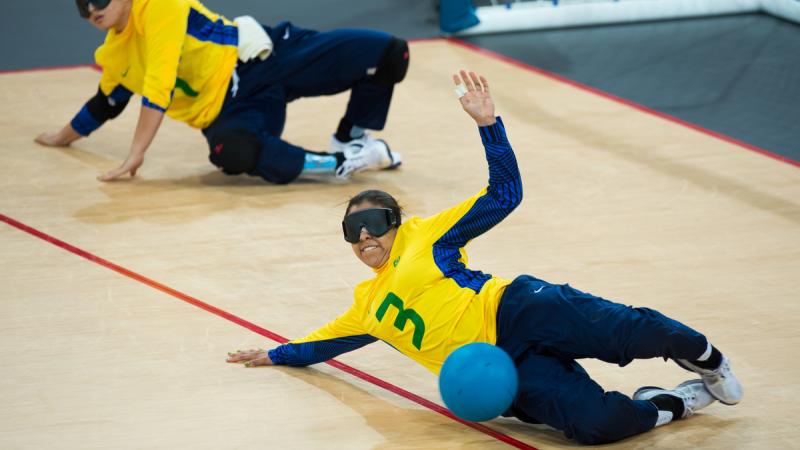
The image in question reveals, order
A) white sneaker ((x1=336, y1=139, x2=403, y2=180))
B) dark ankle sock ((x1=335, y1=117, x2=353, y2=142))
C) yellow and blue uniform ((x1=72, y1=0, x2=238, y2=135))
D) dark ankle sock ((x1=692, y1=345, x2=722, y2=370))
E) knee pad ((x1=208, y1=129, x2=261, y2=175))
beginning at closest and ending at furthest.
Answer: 1. dark ankle sock ((x1=692, y1=345, x2=722, y2=370))
2. yellow and blue uniform ((x1=72, y1=0, x2=238, y2=135))
3. knee pad ((x1=208, y1=129, x2=261, y2=175))
4. white sneaker ((x1=336, y1=139, x2=403, y2=180))
5. dark ankle sock ((x1=335, y1=117, x2=353, y2=142))

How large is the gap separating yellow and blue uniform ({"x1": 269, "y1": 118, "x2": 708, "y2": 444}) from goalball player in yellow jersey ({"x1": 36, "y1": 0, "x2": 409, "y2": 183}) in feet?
6.78

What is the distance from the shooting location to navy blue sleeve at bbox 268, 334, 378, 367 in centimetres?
379

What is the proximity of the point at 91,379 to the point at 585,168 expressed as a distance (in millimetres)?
2760

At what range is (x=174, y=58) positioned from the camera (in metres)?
5.43

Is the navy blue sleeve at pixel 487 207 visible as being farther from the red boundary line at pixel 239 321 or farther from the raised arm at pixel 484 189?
the red boundary line at pixel 239 321

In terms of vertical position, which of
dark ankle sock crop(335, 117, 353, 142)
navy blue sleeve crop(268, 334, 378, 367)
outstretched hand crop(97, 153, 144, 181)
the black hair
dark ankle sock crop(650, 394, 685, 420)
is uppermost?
dark ankle sock crop(335, 117, 353, 142)

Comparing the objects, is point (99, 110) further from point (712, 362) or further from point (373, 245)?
point (712, 362)

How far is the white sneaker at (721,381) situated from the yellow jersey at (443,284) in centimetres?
59

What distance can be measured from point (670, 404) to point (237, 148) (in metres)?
2.62

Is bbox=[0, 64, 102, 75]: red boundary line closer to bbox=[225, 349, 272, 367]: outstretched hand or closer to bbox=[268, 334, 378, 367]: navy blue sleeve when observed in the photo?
bbox=[225, 349, 272, 367]: outstretched hand

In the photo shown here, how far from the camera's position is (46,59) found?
24.8 ft

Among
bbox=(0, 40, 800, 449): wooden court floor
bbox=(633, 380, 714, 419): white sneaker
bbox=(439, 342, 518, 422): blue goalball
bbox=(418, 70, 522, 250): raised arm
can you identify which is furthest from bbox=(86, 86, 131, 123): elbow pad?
bbox=(633, 380, 714, 419): white sneaker

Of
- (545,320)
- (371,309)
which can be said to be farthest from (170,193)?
(545,320)

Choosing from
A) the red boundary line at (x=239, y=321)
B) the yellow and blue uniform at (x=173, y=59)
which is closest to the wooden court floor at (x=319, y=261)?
the red boundary line at (x=239, y=321)
